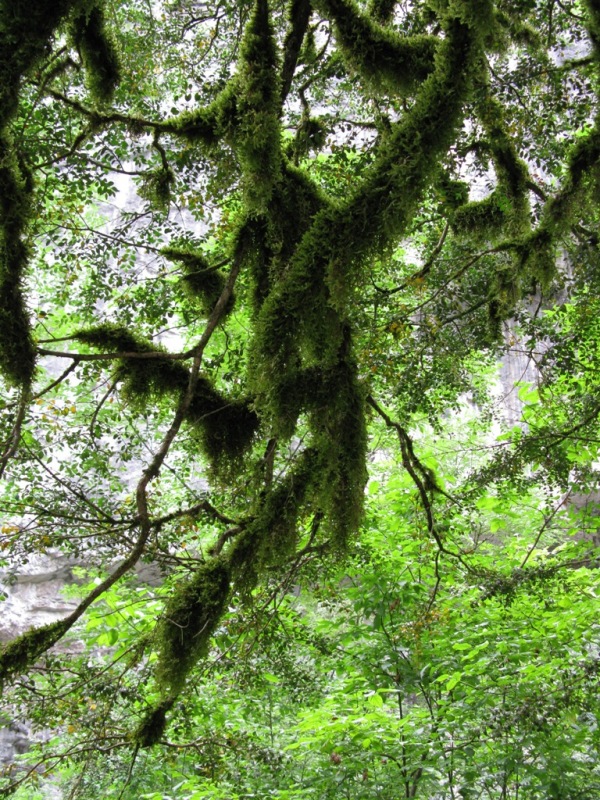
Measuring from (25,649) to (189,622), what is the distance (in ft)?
1.74

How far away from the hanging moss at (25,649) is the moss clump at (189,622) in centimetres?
34

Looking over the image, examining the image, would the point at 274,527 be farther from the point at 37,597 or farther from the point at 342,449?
the point at 37,597

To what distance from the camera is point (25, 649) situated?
2254 millimetres

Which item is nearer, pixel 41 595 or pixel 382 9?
pixel 382 9

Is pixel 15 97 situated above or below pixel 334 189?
below

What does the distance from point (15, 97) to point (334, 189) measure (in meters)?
2.59

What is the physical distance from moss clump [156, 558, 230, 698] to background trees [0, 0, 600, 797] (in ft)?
0.03

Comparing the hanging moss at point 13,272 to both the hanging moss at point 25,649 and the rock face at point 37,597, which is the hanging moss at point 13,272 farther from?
the rock face at point 37,597

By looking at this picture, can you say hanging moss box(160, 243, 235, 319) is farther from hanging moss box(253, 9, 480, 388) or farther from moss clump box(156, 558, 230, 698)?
moss clump box(156, 558, 230, 698)

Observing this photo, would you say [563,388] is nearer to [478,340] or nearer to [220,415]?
[478,340]

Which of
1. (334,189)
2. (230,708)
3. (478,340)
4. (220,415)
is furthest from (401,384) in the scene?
(230,708)

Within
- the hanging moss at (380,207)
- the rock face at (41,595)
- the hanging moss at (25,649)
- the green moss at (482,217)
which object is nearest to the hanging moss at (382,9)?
the green moss at (482,217)

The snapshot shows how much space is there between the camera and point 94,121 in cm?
265

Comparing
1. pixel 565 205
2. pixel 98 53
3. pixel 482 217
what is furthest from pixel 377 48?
pixel 482 217
